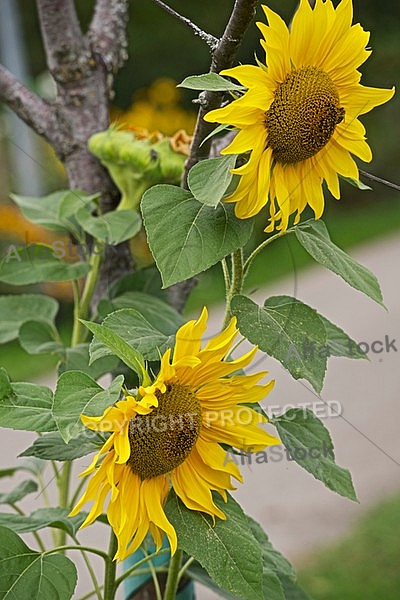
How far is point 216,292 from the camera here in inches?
78.2

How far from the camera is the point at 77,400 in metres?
0.40

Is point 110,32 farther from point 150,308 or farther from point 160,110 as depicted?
point 160,110

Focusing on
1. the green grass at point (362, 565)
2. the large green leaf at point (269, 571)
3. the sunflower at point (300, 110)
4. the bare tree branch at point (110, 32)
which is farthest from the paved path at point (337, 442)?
the sunflower at point (300, 110)

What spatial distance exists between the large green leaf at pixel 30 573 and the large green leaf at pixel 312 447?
13 cm

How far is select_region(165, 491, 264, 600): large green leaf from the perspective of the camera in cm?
41

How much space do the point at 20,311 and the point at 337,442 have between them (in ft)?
4.13

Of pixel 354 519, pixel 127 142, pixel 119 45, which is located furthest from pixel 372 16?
pixel 127 142

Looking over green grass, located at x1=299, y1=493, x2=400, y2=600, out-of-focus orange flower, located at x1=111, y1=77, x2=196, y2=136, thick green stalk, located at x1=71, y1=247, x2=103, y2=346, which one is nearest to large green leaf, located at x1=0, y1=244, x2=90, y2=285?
thick green stalk, located at x1=71, y1=247, x2=103, y2=346

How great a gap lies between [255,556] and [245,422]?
6 centimetres

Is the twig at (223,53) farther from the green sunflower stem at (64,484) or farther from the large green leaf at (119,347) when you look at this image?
the green sunflower stem at (64,484)

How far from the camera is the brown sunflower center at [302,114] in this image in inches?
15.8

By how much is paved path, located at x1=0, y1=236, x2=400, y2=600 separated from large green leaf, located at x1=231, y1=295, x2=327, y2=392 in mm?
623

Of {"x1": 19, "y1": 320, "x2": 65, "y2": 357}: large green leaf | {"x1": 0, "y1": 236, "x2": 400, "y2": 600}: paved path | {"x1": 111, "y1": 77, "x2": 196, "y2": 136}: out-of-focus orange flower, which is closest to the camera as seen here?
{"x1": 19, "y1": 320, "x2": 65, "y2": 357}: large green leaf

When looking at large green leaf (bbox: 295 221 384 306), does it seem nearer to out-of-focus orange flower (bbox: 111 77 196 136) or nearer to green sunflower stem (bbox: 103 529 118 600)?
green sunflower stem (bbox: 103 529 118 600)
